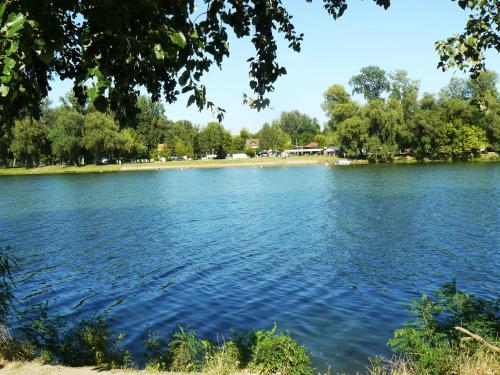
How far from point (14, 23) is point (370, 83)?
126378mm

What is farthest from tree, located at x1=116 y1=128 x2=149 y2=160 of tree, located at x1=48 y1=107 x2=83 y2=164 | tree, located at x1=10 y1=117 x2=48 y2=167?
tree, located at x1=10 y1=117 x2=48 y2=167

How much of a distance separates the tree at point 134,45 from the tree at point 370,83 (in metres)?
119

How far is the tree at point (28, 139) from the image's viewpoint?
105375 mm

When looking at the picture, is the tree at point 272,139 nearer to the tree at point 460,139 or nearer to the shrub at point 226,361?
the tree at point 460,139

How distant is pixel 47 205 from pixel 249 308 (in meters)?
35.1

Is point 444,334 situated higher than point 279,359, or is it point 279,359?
point 444,334

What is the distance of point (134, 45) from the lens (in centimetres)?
378

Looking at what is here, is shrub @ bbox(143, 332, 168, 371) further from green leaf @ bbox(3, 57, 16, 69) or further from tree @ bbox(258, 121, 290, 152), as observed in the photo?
tree @ bbox(258, 121, 290, 152)

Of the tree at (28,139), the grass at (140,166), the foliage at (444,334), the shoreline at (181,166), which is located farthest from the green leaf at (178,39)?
the tree at (28,139)

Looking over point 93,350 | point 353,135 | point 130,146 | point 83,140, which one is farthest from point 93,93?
point 130,146

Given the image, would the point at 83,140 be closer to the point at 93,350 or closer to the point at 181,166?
the point at 181,166

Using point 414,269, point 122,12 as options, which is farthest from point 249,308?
point 122,12

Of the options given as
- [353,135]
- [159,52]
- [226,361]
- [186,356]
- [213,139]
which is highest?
[213,139]

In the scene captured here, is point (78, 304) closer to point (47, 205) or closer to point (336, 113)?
point (47, 205)
